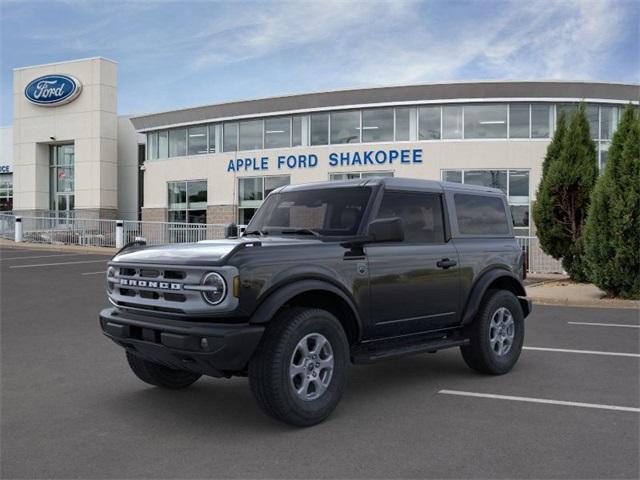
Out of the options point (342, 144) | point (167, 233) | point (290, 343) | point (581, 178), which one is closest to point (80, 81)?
point (167, 233)

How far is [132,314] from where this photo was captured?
16.8 feet

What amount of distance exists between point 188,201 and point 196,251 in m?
27.4

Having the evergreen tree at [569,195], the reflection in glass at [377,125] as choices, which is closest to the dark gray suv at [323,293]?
the evergreen tree at [569,195]

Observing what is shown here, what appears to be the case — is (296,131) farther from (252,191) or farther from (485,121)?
(485,121)

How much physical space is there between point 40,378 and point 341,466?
3609 millimetres

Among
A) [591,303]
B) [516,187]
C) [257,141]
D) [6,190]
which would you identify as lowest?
[591,303]

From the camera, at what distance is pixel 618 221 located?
12.7m

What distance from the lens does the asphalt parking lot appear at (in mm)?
4000

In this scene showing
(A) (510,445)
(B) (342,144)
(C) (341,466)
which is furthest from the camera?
(B) (342,144)

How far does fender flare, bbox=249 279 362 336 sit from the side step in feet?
1.77

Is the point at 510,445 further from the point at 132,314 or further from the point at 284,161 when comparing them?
the point at 284,161

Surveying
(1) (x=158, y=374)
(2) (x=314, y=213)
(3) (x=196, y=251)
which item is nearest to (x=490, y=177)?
(2) (x=314, y=213)

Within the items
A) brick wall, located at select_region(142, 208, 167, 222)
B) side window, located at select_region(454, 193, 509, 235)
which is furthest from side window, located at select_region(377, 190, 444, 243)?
brick wall, located at select_region(142, 208, 167, 222)

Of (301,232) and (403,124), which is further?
(403,124)
